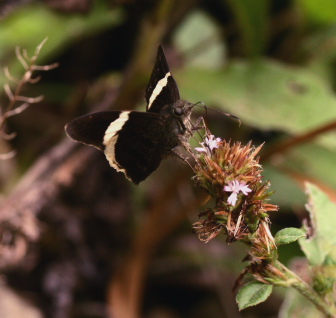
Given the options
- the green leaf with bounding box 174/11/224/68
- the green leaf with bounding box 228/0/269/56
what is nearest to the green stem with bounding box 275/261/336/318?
the green leaf with bounding box 228/0/269/56

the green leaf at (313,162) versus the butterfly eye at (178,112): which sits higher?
the butterfly eye at (178,112)

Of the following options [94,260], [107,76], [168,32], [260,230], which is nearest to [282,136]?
[168,32]

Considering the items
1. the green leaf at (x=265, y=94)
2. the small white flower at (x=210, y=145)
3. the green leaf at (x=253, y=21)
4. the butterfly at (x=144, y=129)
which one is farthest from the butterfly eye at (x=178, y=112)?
the green leaf at (x=253, y=21)

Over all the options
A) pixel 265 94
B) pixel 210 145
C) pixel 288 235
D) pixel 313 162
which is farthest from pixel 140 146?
pixel 313 162

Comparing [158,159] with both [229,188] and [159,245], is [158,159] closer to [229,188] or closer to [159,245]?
[229,188]

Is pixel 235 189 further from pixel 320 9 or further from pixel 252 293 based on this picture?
pixel 320 9

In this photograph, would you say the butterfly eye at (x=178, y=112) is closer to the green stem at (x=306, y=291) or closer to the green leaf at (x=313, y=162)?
the green stem at (x=306, y=291)
